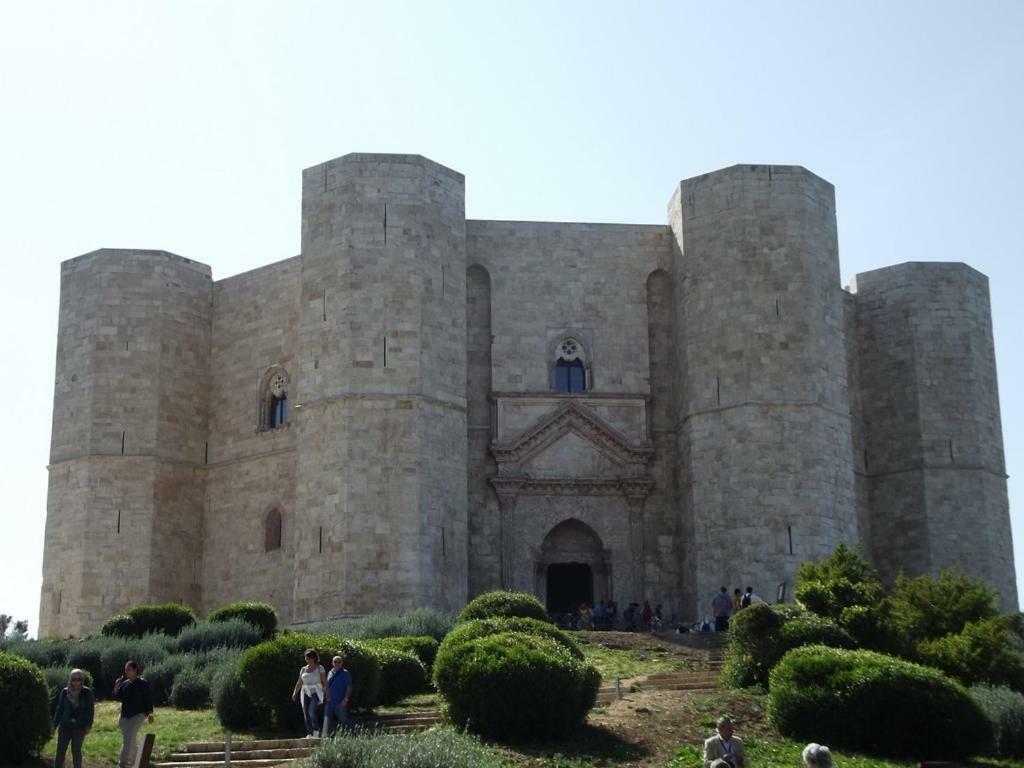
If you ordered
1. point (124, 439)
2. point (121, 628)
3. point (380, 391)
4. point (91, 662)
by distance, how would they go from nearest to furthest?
point (91, 662), point (121, 628), point (380, 391), point (124, 439)

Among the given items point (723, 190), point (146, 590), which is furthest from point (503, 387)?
point (146, 590)

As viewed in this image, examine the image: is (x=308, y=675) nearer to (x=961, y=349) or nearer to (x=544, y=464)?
(x=544, y=464)

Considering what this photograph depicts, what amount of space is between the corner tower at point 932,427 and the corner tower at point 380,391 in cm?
1150

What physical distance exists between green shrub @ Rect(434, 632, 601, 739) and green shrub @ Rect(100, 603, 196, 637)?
1205 cm

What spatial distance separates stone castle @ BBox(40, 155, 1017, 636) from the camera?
31281mm

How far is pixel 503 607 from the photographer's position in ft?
80.9

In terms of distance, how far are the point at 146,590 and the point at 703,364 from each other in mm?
14287

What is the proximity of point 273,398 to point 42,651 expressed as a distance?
40.5 ft

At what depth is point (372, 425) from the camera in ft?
102

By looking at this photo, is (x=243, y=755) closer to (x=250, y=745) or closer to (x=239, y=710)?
(x=250, y=745)

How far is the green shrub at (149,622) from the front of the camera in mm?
27688

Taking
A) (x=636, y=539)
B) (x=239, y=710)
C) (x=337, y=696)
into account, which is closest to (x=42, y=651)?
(x=239, y=710)

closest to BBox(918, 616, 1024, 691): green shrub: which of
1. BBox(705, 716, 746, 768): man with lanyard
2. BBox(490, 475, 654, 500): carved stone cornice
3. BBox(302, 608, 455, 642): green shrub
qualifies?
BBox(302, 608, 455, 642): green shrub

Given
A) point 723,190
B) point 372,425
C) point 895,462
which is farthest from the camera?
point 895,462
